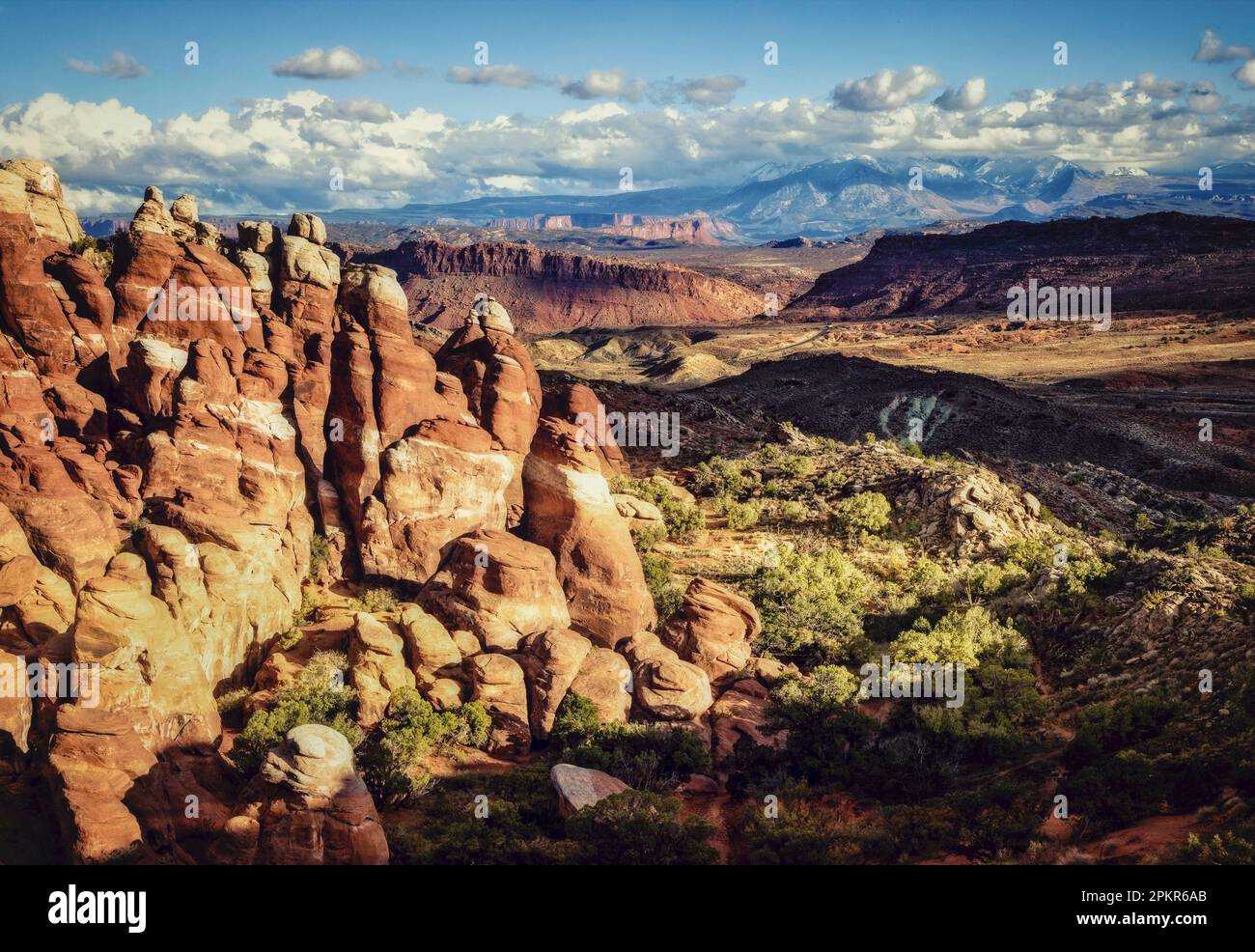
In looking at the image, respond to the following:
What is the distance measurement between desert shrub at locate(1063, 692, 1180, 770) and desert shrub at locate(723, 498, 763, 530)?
15965 millimetres

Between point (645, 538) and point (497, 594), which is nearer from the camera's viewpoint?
point (497, 594)

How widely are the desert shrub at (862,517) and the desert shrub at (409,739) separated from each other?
18.0 metres

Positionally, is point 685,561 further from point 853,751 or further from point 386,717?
point 386,717

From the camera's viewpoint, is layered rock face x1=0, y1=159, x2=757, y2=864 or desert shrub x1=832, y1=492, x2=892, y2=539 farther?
desert shrub x1=832, y1=492, x2=892, y2=539

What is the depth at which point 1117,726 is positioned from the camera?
65.0 ft

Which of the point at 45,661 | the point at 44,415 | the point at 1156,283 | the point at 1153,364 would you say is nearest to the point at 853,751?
the point at 45,661

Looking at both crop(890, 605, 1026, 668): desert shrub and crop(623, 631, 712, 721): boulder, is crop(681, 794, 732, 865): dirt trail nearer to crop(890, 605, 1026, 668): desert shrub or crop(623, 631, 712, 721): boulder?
crop(623, 631, 712, 721): boulder

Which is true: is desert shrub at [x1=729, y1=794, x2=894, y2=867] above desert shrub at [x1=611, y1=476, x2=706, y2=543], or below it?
below

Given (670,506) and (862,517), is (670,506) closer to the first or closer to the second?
(670,506)

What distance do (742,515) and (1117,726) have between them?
17218 millimetres

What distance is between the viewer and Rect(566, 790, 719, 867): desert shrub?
650 inches

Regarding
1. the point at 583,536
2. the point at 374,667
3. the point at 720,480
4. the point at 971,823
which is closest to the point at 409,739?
the point at 374,667

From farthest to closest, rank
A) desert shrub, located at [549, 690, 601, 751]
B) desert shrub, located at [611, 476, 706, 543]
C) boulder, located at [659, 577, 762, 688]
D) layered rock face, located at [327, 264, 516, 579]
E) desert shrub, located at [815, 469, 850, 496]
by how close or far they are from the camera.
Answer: desert shrub, located at [815, 469, 850, 496], desert shrub, located at [611, 476, 706, 543], layered rock face, located at [327, 264, 516, 579], boulder, located at [659, 577, 762, 688], desert shrub, located at [549, 690, 601, 751]

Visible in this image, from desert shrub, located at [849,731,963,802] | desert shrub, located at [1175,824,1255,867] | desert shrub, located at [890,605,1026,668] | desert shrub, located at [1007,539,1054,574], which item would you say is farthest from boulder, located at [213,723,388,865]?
desert shrub, located at [1007,539,1054,574]
